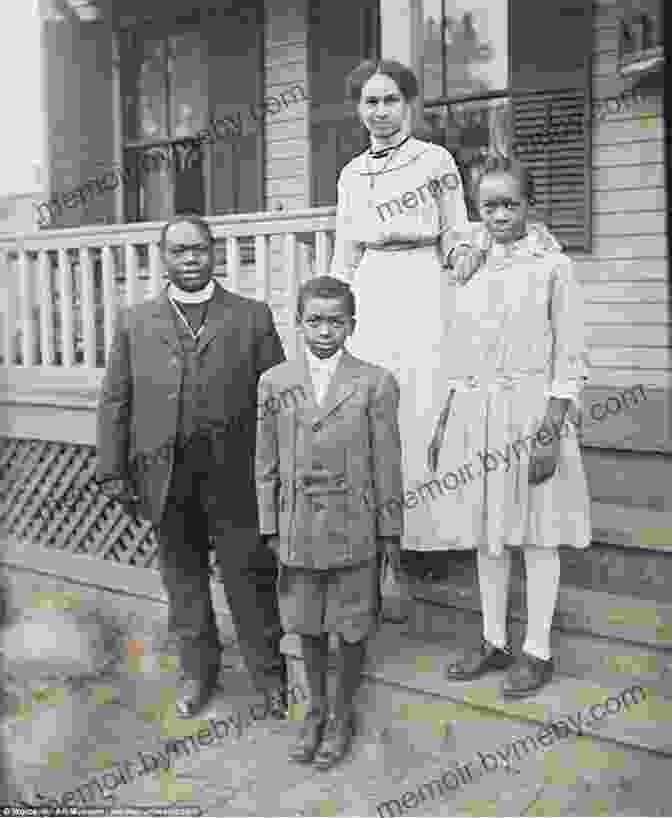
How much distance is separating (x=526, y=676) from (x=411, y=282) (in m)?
1.55

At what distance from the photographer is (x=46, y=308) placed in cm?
593

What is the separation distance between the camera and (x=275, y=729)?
3840mm

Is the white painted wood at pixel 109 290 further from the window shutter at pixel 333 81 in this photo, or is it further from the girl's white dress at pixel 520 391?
the girl's white dress at pixel 520 391

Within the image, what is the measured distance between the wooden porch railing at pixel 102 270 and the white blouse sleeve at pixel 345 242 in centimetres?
54

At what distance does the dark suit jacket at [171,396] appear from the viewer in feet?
12.1

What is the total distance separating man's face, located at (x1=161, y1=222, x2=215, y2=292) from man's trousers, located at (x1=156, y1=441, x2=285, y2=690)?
2.40ft

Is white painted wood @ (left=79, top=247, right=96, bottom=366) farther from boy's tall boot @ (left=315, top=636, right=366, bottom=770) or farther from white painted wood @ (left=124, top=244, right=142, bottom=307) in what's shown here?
boy's tall boot @ (left=315, top=636, right=366, bottom=770)

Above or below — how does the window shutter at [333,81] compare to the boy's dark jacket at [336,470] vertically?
above

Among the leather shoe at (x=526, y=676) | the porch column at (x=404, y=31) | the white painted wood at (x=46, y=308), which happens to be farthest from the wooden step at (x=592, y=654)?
the white painted wood at (x=46, y=308)

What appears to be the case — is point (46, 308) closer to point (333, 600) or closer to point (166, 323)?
point (166, 323)

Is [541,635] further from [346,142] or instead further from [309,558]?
[346,142]

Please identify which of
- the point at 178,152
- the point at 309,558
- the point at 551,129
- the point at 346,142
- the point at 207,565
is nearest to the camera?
the point at 309,558

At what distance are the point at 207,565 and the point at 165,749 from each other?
2.43ft

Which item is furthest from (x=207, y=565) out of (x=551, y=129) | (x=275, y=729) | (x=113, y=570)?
(x=551, y=129)
